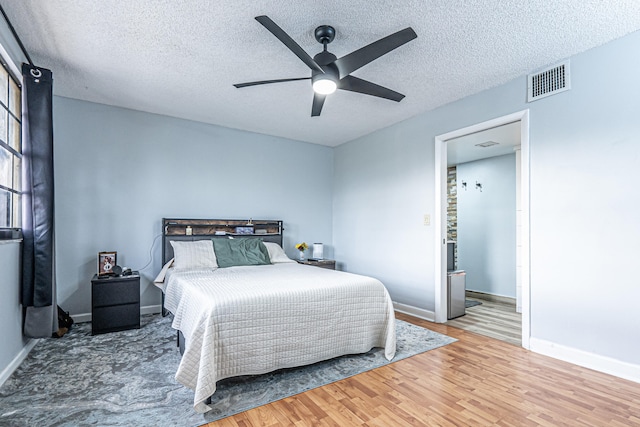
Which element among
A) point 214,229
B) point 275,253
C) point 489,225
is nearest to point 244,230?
point 214,229

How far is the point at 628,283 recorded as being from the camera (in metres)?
2.47

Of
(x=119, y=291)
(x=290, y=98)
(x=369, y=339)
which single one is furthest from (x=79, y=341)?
(x=290, y=98)

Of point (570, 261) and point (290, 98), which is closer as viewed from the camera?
point (570, 261)

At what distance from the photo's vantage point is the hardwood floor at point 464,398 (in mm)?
1926

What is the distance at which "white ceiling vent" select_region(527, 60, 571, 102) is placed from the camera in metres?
2.83

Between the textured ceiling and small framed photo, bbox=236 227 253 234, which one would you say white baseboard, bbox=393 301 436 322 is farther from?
the textured ceiling

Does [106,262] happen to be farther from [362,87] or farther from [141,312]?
[362,87]

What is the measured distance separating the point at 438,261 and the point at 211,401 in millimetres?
2848

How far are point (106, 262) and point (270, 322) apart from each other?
2.51 meters

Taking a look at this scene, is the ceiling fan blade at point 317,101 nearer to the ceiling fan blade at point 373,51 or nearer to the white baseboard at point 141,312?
the ceiling fan blade at point 373,51

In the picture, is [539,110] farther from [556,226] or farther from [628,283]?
[628,283]

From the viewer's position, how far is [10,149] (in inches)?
102

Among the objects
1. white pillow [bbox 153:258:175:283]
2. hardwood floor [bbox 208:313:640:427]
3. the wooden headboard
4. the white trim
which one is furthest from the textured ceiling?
hardwood floor [bbox 208:313:640:427]

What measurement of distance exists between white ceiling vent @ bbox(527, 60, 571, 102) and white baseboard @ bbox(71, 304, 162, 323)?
4820mm
